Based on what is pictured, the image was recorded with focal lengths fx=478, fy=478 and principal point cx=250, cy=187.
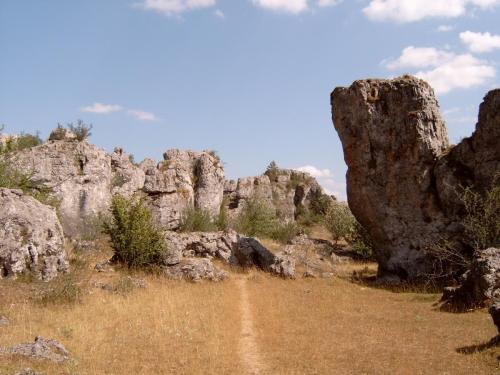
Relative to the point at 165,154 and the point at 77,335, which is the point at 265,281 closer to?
the point at 77,335

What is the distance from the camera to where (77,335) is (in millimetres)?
10148

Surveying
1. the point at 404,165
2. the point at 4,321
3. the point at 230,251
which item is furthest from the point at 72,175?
the point at 404,165

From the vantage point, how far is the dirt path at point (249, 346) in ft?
29.1

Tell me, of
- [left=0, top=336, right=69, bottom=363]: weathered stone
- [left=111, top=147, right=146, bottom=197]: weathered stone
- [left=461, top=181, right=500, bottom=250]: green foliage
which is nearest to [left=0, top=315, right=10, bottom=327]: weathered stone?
[left=0, top=336, right=69, bottom=363]: weathered stone

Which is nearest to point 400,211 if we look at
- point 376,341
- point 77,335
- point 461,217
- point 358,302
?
point 461,217

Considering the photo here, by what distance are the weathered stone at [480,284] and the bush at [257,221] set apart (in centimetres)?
2068

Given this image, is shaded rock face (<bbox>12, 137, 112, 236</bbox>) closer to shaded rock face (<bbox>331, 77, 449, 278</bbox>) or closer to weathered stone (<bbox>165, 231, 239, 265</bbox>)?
weathered stone (<bbox>165, 231, 239, 265</bbox>)

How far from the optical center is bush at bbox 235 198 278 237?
35009mm

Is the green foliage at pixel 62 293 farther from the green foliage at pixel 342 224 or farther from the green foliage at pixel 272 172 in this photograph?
the green foliage at pixel 272 172

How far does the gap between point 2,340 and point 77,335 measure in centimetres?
162

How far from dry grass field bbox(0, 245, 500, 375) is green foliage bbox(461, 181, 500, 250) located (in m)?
3.27

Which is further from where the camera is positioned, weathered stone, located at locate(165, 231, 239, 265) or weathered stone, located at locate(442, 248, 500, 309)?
weathered stone, located at locate(165, 231, 239, 265)

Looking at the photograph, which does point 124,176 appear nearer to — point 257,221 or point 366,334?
point 257,221

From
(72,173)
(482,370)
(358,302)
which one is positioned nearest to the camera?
(482,370)
